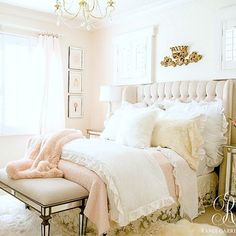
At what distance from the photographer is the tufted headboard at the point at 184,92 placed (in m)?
3.39

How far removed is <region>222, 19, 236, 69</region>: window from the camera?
343cm

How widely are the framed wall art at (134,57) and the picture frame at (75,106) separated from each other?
814 mm

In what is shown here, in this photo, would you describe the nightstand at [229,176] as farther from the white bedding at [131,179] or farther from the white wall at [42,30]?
the white wall at [42,30]

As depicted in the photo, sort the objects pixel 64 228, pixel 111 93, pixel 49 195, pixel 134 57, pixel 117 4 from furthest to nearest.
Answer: pixel 134 57 < pixel 111 93 < pixel 117 4 < pixel 64 228 < pixel 49 195

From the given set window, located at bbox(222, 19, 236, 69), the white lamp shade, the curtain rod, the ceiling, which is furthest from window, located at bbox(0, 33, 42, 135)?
window, located at bbox(222, 19, 236, 69)

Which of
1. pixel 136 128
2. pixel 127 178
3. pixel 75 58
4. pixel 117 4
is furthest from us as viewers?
pixel 75 58

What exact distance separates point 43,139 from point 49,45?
2.17 metres

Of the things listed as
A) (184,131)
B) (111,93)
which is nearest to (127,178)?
(184,131)

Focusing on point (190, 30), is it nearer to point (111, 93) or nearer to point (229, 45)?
point (229, 45)

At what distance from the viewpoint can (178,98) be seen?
3.95m

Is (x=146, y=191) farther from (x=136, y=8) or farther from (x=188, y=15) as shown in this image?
(x=136, y=8)

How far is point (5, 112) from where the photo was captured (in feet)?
15.0

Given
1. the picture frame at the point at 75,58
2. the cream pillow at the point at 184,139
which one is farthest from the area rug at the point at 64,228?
the picture frame at the point at 75,58

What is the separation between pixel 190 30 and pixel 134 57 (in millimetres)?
1058
